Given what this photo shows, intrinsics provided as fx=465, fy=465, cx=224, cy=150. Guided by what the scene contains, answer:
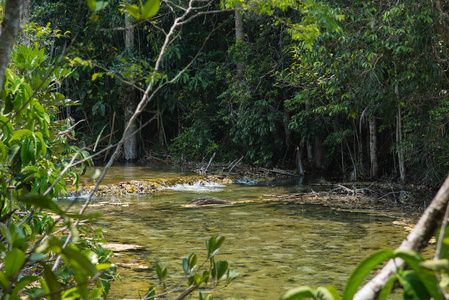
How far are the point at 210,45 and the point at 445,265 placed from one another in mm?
17543

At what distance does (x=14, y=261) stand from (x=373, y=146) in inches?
474

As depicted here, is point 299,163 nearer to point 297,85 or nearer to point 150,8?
point 297,85

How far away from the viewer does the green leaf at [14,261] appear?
3.01ft

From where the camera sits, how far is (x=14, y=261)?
0.93 m

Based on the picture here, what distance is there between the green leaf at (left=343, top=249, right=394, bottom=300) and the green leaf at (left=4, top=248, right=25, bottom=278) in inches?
24.6

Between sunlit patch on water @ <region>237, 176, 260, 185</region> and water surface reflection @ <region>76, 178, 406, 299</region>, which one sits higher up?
water surface reflection @ <region>76, 178, 406, 299</region>

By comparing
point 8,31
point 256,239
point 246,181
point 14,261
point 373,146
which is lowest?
point 246,181

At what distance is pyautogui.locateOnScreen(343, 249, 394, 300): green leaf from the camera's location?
0.70 metres

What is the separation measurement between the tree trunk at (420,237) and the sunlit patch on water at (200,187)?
1053 centimetres

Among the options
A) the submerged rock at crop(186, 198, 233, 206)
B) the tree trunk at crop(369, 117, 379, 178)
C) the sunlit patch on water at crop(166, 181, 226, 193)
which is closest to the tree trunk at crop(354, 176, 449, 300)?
the submerged rock at crop(186, 198, 233, 206)

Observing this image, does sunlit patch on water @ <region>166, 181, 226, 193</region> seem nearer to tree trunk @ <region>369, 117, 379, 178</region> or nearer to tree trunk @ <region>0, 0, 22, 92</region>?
tree trunk @ <region>369, 117, 379, 178</region>

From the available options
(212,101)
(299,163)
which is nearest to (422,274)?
(299,163)

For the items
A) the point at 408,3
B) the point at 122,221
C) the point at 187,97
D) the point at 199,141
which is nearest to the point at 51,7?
the point at 187,97

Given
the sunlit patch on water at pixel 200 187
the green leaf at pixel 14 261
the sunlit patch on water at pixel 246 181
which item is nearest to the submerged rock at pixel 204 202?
the sunlit patch on water at pixel 200 187
